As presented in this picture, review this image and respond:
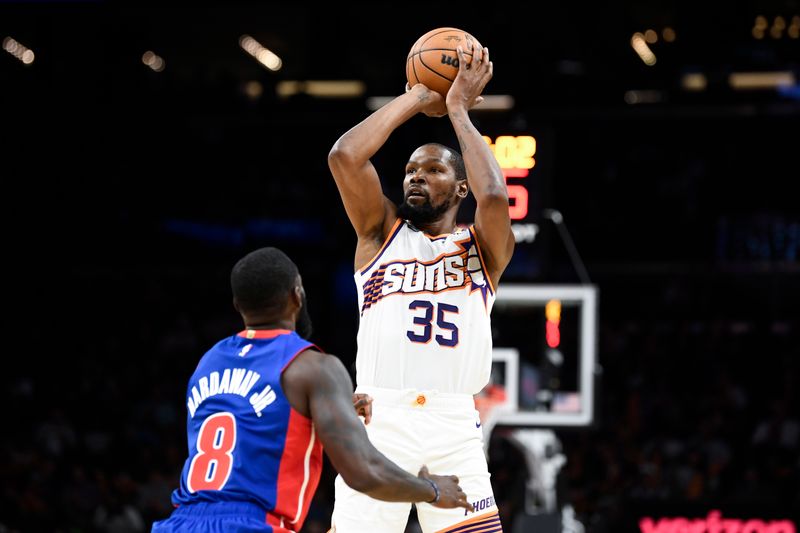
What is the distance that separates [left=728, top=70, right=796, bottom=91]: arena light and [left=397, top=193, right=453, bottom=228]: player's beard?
509 inches

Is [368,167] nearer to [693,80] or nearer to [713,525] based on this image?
[713,525]

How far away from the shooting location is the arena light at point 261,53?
69.4ft

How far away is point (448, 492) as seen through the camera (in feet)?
13.3

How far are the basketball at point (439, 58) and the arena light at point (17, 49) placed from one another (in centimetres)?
1412

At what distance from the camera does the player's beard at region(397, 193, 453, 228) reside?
5.09 metres

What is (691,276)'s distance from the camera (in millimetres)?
16234

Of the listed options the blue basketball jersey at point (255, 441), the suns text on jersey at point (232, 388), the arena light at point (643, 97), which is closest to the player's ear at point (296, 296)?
the blue basketball jersey at point (255, 441)

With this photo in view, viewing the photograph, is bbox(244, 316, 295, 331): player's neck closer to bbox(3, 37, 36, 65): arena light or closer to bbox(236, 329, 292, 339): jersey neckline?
bbox(236, 329, 292, 339): jersey neckline

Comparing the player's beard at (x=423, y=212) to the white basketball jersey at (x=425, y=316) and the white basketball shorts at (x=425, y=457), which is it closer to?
the white basketball jersey at (x=425, y=316)

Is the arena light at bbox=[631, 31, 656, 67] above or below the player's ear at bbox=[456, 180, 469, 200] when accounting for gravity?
above

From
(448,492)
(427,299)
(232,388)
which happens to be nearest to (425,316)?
(427,299)

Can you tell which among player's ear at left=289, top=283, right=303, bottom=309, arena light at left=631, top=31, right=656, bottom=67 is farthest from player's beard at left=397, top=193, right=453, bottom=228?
arena light at left=631, top=31, right=656, bottom=67

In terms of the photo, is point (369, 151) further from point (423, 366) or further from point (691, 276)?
point (691, 276)

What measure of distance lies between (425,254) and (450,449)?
33.6 inches
